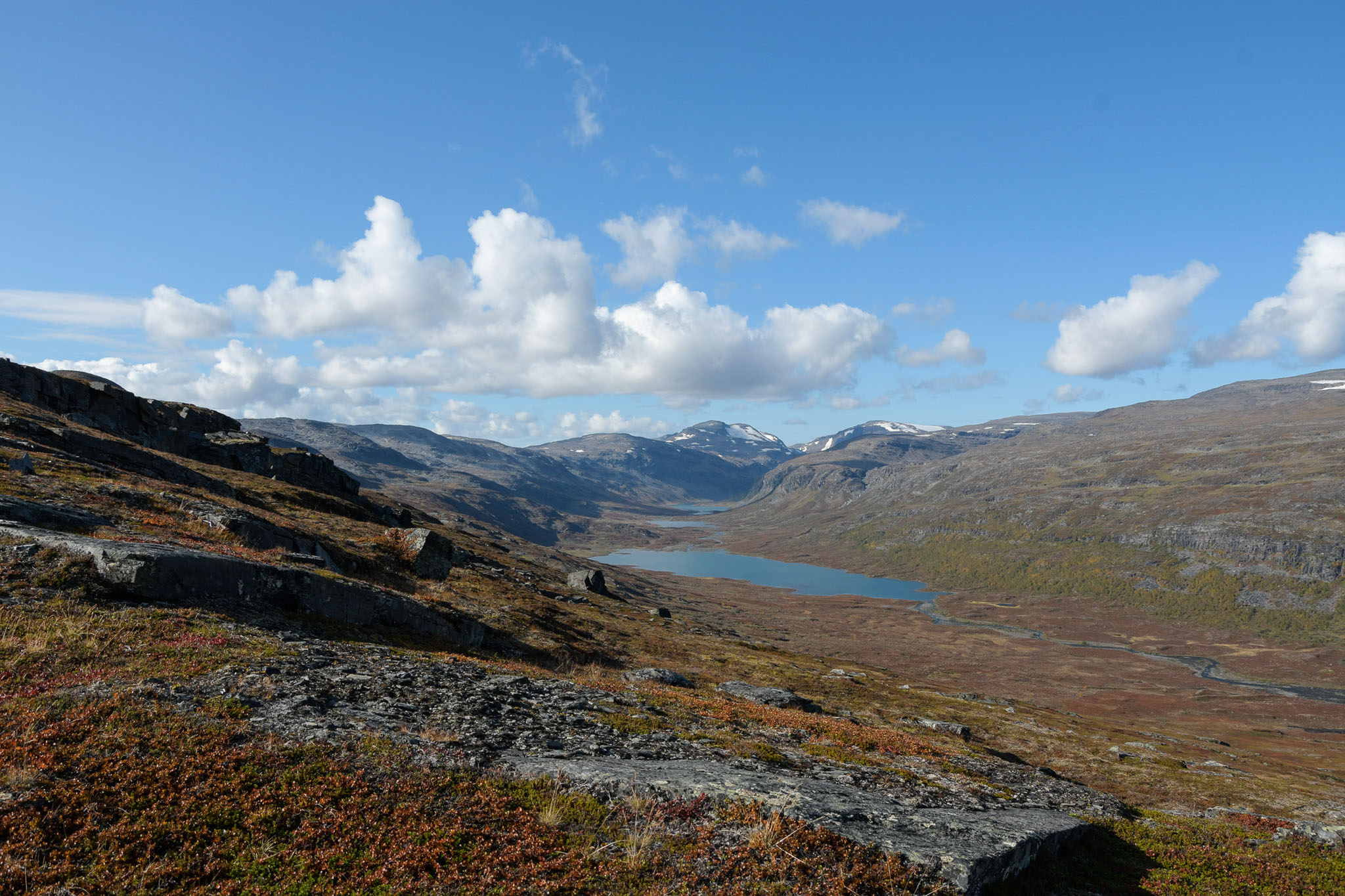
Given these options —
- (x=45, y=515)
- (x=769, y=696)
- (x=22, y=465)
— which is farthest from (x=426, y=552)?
(x=769, y=696)

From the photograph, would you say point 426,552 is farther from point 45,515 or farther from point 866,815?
point 866,815

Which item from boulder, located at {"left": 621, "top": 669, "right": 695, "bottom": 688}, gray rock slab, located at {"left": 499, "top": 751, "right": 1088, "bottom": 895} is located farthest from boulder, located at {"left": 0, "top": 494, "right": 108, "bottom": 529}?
Answer: boulder, located at {"left": 621, "top": 669, "right": 695, "bottom": 688}

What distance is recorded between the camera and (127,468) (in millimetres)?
43188

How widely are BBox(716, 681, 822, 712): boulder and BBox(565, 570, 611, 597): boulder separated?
52.6 m

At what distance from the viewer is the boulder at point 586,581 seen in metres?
89.8

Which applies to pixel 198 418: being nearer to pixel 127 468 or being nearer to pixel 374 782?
pixel 127 468

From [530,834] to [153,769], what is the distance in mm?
6200

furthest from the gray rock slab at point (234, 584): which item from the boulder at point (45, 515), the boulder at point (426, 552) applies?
the boulder at point (426, 552)

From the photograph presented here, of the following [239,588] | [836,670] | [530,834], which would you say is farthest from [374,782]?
[836,670]

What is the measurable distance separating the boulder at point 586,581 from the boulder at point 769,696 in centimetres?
5258

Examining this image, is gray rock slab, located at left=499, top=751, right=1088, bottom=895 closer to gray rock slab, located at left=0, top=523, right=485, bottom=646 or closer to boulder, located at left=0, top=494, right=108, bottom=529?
gray rock slab, located at left=0, top=523, right=485, bottom=646

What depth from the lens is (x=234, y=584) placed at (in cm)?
2078

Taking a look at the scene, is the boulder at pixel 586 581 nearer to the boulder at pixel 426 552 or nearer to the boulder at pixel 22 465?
the boulder at pixel 426 552

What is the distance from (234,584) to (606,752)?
608 inches
